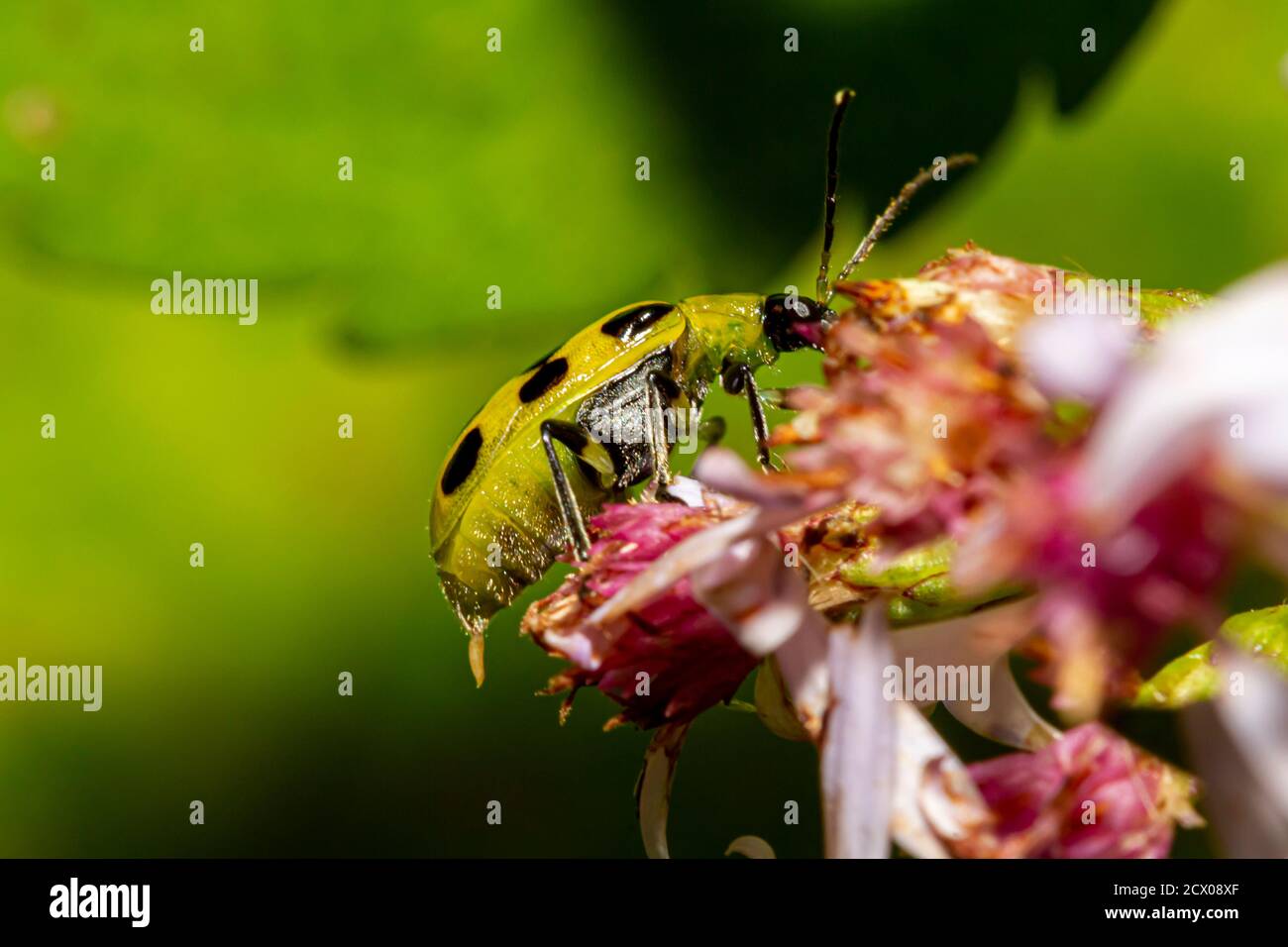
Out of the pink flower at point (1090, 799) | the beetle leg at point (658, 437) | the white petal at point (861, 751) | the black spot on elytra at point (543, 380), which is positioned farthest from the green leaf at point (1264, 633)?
the black spot on elytra at point (543, 380)

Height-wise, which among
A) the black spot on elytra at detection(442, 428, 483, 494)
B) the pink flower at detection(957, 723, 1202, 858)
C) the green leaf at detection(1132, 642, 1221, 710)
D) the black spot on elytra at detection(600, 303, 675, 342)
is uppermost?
the black spot on elytra at detection(600, 303, 675, 342)

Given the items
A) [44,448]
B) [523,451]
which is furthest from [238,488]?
[523,451]

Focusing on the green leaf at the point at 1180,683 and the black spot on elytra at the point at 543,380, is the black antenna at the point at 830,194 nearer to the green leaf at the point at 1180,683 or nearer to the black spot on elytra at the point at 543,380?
the black spot on elytra at the point at 543,380

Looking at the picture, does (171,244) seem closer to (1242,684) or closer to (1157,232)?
(1157,232)

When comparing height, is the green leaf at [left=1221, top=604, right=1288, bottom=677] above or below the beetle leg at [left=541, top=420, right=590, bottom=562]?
below

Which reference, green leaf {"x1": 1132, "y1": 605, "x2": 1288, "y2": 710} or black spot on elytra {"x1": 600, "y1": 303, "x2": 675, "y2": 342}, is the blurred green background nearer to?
black spot on elytra {"x1": 600, "y1": 303, "x2": 675, "y2": 342}

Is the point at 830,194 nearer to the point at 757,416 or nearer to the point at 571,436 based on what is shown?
the point at 757,416

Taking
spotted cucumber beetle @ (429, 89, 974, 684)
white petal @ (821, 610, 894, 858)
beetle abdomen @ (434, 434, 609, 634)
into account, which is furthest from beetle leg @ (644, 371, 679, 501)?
white petal @ (821, 610, 894, 858)
